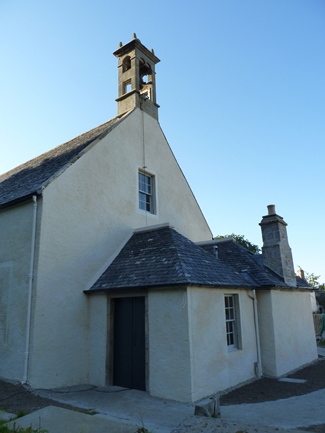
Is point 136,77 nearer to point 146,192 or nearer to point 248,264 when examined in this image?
point 146,192

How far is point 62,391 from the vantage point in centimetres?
886

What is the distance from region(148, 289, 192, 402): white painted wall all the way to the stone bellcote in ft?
Answer: 30.5

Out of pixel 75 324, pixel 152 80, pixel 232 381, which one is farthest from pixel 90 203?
pixel 152 80

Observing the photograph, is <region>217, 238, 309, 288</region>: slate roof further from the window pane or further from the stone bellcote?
the stone bellcote

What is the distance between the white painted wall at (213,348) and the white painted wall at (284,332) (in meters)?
Answer: 0.90

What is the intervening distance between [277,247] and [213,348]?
5.85m

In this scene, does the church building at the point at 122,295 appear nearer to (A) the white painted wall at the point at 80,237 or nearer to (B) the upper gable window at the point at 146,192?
(A) the white painted wall at the point at 80,237

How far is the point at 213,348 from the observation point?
892 cm

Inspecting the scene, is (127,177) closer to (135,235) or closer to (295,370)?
(135,235)

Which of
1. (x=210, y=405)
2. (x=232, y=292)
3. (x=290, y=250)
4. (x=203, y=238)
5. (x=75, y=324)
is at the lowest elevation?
(x=210, y=405)

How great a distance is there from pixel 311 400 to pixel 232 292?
11.3 feet

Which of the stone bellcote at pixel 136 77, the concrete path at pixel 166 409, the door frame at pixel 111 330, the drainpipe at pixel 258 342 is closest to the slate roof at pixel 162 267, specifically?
the door frame at pixel 111 330

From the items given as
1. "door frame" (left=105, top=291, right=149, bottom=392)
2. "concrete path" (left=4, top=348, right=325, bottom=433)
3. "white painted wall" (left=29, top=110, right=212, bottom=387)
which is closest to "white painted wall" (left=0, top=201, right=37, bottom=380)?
"white painted wall" (left=29, top=110, right=212, bottom=387)

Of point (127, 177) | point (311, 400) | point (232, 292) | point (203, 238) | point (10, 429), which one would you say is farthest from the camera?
point (203, 238)
